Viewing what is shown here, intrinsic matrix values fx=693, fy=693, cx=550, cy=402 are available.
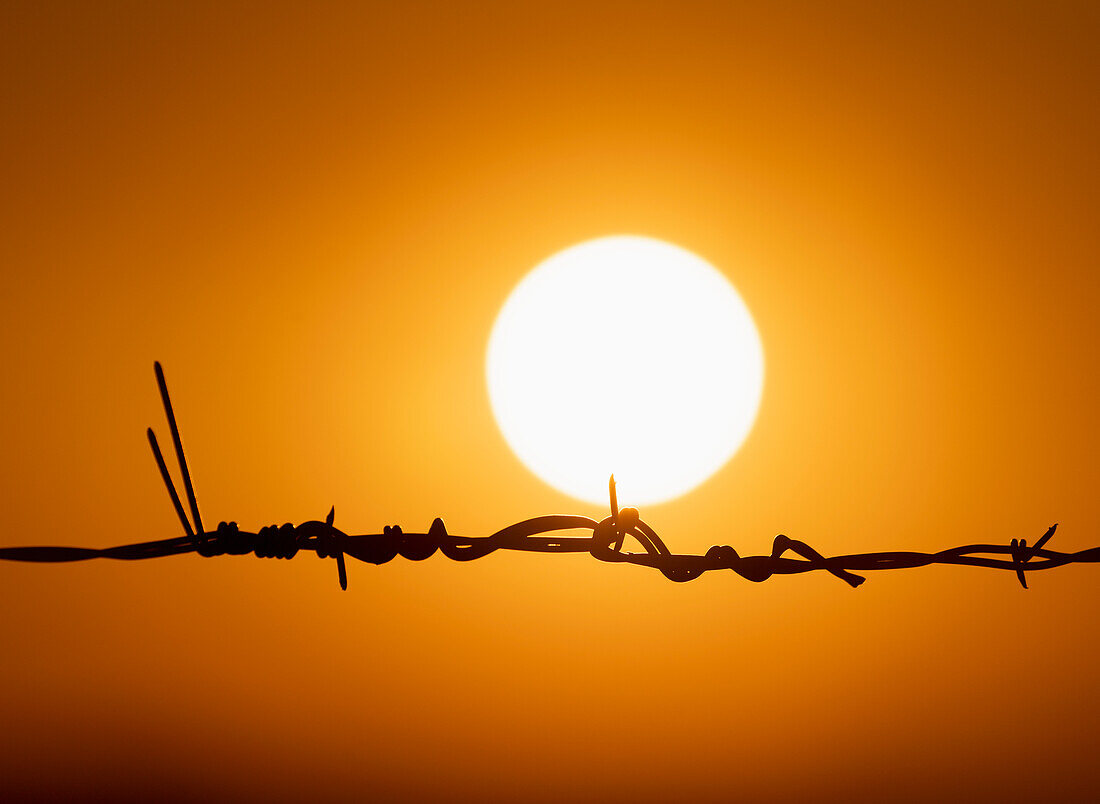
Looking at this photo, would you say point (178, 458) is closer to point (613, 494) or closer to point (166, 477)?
point (166, 477)

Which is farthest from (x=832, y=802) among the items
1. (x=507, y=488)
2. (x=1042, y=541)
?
(x=1042, y=541)

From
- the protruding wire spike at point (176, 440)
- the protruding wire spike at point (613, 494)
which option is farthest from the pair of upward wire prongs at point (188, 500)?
the protruding wire spike at point (613, 494)

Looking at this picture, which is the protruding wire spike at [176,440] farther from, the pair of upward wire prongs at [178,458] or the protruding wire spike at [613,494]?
the protruding wire spike at [613,494]

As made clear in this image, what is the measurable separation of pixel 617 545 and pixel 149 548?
70 cm

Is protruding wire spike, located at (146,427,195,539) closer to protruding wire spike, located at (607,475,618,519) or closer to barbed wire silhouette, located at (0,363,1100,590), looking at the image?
barbed wire silhouette, located at (0,363,1100,590)

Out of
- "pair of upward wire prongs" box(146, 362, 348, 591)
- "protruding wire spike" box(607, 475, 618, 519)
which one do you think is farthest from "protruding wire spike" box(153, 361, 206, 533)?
"protruding wire spike" box(607, 475, 618, 519)

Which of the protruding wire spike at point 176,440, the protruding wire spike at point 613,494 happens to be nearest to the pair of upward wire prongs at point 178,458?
the protruding wire spike at point 176,440

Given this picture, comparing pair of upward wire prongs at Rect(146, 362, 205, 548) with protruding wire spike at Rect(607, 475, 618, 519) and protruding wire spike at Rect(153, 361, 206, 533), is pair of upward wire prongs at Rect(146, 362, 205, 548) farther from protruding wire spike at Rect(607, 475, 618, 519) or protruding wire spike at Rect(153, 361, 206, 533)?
protruding wire spike at Rect(607, 475, 618, 519)

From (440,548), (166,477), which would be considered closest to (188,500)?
(166,477)

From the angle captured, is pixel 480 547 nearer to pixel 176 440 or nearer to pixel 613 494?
pixel 613 494

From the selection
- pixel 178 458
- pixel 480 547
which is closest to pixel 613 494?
pixel 480 547

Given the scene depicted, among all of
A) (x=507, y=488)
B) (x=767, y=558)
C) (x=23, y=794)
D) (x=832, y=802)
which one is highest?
(x=507, y=488)

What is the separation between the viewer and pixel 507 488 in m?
4.42

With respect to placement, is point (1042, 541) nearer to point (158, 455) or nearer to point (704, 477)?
point (158, 455)
